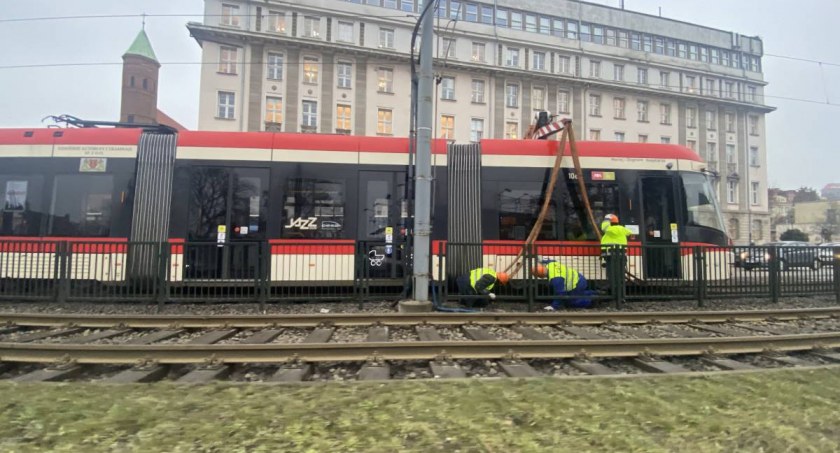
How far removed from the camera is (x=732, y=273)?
9305 mm

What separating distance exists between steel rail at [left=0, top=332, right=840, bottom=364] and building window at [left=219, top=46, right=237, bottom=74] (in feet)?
118

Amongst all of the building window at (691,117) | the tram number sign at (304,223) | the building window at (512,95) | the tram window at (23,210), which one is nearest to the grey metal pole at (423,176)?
Result: the tram number sign at (304,223)

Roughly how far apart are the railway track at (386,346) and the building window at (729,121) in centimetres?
5245

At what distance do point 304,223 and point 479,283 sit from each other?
13.1ft

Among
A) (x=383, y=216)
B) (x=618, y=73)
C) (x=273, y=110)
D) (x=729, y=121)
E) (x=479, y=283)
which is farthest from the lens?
(x=729, y=121)

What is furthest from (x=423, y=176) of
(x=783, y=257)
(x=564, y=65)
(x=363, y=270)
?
(x=564, y=65)

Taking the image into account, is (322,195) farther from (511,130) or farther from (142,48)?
(142,48)

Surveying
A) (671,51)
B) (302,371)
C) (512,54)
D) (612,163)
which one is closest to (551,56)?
(512,54)

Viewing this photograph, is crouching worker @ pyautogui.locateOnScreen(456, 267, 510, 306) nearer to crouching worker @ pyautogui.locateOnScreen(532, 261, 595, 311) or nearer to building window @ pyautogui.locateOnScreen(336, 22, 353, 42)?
crouching worker @ pyautogui.locateOnScreen(532, 261, 595, 311)

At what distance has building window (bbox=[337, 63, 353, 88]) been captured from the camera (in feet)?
125

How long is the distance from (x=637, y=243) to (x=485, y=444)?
8.35 meters

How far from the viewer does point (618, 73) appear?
153ft

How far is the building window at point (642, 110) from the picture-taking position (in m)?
46.1

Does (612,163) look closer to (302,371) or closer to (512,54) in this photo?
(302,371)
